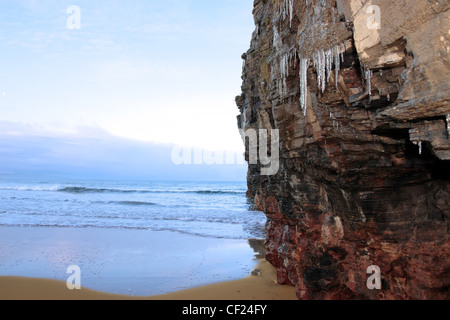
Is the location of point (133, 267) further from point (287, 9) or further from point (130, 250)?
point (287, 9)

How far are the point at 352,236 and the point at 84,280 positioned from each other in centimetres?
861

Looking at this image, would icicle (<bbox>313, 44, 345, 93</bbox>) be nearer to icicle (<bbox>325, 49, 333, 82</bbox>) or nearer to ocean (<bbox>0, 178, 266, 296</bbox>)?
icicle (<bbox>325, 49, 333, 82</bbox>)

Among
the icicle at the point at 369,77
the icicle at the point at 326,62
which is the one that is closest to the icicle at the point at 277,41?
the icicle at the point at 326,62

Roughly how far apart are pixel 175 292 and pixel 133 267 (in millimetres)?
3130

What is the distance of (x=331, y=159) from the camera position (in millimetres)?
6629

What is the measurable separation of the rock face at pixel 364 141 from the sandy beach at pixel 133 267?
241cm

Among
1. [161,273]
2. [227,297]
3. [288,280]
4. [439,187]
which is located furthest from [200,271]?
[439,187]

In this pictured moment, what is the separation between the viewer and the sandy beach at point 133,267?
907 cm

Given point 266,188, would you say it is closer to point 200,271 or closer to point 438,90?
point 200,271

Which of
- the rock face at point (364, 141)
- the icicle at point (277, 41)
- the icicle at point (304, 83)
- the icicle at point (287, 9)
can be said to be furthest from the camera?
the icicle at point (277, 41)

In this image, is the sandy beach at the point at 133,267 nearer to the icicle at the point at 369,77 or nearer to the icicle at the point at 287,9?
the icicle at the point at 369,77

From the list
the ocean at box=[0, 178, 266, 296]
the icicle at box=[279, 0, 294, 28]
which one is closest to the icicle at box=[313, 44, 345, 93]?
the icicle at box=[279, 0, 294, 28]

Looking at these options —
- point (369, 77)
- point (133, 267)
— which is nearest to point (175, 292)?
point (133, 267)

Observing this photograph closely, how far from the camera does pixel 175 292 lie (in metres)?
9.18
